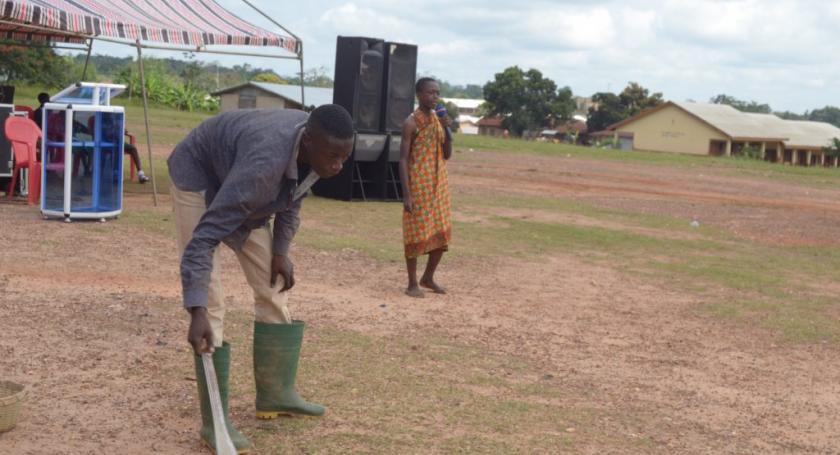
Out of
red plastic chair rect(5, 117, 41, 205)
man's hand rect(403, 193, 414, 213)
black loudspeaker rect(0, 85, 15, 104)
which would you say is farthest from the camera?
black loudspeaker rect(0, 85, 15, 104)

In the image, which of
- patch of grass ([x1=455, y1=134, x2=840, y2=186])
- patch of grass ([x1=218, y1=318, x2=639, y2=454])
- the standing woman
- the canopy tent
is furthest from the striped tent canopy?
patch of grass ([x1=455, y1=134, x2=840, y2=186])

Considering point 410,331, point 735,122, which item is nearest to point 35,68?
point 410,331

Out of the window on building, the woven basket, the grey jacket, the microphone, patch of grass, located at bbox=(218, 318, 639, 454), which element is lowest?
patch of grass, located at bbox=(218, 318, 639, 454)

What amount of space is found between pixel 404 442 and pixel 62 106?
7.73 m

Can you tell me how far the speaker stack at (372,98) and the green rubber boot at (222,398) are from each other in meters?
11.8

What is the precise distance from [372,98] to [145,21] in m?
4.54

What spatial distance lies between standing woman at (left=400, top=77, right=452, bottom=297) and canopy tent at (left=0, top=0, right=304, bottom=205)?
427 cm

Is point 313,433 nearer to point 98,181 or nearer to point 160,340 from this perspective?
point 160,340

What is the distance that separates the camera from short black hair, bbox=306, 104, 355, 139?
14.7ft

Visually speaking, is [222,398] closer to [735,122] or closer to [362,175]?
[362,175]

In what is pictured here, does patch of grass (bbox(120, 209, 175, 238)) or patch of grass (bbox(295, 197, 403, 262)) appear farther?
patch of grass (bbox(295, 197, 403, 262))

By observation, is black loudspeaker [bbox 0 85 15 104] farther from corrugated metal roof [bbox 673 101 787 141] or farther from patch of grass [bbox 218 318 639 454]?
corrugated metal roof [bbox 673 101 787 141]

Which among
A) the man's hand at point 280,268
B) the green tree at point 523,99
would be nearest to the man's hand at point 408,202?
the man's hand at point 280,268

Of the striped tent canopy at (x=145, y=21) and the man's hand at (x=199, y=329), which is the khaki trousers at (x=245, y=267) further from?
the striped tent canopy at (x=145, y=21)
